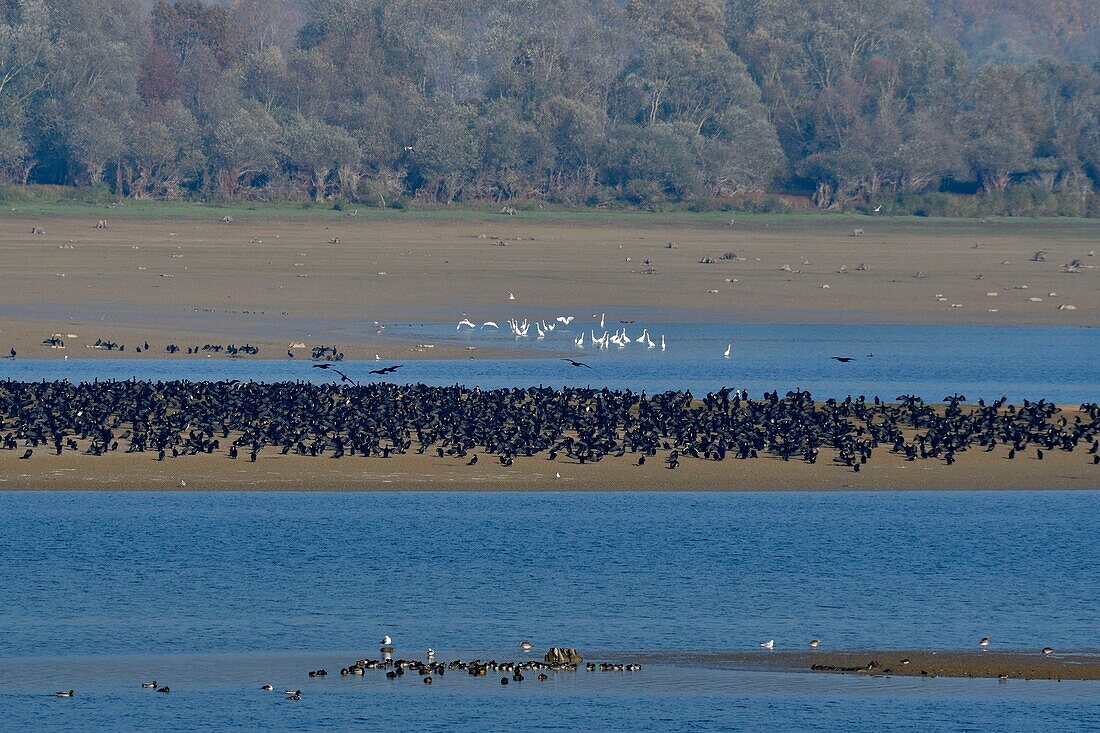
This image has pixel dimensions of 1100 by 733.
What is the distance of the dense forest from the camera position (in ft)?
243

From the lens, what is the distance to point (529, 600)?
45.2 feet

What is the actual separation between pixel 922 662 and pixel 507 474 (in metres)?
7.14

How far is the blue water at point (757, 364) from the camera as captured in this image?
25562 mm

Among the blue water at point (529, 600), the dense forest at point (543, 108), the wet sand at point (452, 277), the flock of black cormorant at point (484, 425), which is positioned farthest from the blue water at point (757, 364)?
the dense forest at point (543, 108)

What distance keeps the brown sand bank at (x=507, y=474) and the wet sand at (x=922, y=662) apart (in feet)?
20.0

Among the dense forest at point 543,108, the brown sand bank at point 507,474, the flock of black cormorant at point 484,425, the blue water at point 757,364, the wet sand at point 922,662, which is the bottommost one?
the wet sand at point 922,662

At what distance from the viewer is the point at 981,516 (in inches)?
683

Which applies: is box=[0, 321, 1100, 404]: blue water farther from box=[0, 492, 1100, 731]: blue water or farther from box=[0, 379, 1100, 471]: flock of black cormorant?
box=[0, 492, 1100, 731]: blue water

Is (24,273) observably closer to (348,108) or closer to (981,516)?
(981,516)

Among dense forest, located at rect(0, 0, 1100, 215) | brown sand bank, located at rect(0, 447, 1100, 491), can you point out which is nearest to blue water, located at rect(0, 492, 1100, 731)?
brown sand bank, located at rect(0, 447, 1100, 491)

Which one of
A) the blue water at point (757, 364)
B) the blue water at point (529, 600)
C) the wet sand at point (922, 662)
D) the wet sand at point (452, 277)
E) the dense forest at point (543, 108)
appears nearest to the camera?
the blue water at point (529, 600)

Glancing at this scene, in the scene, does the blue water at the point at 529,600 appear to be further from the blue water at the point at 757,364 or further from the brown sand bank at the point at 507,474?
the blue water at the point at 757,364

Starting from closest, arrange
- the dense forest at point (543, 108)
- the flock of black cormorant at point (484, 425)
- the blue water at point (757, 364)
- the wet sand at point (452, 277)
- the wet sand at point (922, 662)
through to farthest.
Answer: the wet sand at point (922, 662) < the flock of black cormorant at point (484, 425) < the blue water at point (757, 364) < the wet sand at point (452, 277) < the dense forest at point (543, 108)

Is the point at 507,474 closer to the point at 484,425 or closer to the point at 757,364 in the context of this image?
the point at 484,425
